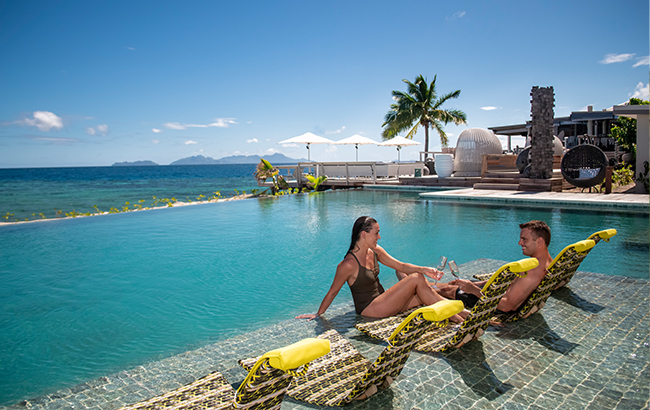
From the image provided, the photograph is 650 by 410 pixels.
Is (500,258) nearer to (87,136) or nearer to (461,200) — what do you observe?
(461,200)

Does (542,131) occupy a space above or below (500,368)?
above

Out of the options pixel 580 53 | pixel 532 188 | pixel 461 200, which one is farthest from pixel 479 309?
pixel 580 53

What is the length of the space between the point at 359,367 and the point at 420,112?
101 ft

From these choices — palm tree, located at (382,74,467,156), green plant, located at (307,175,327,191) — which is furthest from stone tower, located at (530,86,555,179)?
palm tree, located at (382,74,467,156)

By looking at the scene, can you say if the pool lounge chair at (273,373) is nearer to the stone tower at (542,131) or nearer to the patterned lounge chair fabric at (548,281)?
the patterned lounge chair fabric at (548,281)

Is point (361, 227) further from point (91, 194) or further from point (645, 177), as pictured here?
point (91, 194)

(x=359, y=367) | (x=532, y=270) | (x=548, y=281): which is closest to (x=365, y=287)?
(x=359, y=367)

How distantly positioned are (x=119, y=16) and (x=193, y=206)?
18.4 m

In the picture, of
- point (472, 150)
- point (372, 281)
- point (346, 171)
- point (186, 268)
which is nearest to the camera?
point (372, 281)

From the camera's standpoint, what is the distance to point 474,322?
270 cm

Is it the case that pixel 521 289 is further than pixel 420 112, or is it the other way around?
pixel 420 112

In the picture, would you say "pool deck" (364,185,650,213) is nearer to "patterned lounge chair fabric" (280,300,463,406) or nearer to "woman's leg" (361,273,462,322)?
"woman's leg" (361,273,462,322)

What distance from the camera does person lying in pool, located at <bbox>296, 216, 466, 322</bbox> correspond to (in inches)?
131

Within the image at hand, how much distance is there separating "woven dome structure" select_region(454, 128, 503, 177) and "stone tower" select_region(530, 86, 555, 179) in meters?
5.04
